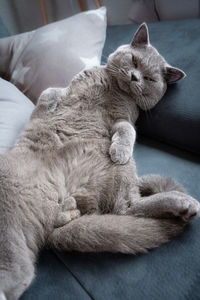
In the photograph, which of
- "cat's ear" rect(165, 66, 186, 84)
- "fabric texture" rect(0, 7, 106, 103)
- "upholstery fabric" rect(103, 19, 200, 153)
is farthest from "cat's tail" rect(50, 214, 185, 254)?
"fabric texture" rect(0, 7, 106, 103)

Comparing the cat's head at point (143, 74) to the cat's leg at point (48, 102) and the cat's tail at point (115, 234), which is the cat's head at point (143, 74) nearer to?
the cat's leg at point (48, 102)

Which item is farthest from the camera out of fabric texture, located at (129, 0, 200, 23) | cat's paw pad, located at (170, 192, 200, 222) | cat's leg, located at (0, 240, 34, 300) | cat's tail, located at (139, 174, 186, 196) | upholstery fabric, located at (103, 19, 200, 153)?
fabric texture, located at (129, 0, 200, 23)

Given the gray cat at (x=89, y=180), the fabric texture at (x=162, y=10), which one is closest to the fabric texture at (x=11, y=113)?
the gray cat at (x=89, y=180)

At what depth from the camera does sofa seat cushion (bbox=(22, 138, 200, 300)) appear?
726mm

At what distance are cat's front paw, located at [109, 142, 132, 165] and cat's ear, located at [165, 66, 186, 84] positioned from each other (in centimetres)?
40

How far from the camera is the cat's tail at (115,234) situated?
780 mm

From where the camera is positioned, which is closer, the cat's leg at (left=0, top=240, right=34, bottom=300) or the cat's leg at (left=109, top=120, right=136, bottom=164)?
the cat's leg at (left=0, top=240, right=34, bottom=300)

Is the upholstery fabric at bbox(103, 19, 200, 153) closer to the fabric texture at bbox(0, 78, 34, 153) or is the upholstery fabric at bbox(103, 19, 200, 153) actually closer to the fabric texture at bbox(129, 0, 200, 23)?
the fabric texture at bbox(129, 0, 200, 23)

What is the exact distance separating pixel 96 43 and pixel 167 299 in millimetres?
1211

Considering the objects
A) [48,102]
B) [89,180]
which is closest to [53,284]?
[89,180]

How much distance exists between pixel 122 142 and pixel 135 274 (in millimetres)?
471

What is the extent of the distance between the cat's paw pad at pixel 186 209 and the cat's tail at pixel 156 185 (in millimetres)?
94

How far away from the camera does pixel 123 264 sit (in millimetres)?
787

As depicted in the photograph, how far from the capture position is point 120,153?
1015 millimetres
